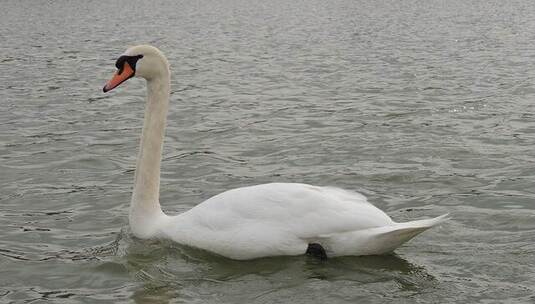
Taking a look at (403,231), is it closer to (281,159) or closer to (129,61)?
(129,61)

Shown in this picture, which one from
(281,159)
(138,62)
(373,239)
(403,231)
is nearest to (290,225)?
(373,239)

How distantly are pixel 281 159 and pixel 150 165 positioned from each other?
3350mm

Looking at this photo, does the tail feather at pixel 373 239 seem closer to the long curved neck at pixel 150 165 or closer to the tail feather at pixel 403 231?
the tail feather at pixel 403 231

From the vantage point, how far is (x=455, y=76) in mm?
17359

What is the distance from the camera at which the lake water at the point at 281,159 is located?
6215 mm

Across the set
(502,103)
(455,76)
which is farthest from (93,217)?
(455,76)

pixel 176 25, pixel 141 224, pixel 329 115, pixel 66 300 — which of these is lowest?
pixel 66 300

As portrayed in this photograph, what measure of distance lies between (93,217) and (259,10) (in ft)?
130

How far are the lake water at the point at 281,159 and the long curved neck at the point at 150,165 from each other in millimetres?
215

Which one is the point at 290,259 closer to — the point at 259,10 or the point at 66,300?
the point at 66,300

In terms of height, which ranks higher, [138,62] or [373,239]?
[138,62]

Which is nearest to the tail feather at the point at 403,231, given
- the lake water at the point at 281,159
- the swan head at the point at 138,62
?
the lake water at the point at 281,159

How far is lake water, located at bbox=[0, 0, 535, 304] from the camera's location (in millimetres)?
6215

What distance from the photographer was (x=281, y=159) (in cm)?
1023
